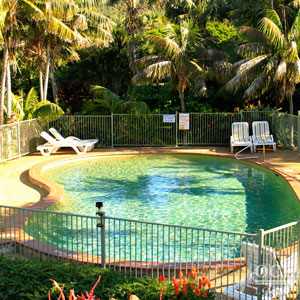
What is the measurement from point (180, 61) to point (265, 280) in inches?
670

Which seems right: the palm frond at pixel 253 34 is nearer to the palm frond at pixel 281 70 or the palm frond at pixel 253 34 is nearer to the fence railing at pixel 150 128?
the palm frond at pixel 281 70

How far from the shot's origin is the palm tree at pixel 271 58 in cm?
1900

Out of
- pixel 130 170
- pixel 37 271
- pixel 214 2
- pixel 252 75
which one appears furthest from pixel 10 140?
pixel 214 2

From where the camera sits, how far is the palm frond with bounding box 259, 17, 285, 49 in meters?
18.8

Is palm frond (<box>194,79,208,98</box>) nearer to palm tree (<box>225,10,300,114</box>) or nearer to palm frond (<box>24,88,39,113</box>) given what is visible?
palm tree (<box>225,10,300,114</box>)

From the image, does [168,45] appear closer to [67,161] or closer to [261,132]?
[261,132]

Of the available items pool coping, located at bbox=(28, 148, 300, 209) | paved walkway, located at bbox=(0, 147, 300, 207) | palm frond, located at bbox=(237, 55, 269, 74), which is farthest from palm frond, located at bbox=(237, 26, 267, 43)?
pool coping, located at bbox=(28, 148, 300, 209)

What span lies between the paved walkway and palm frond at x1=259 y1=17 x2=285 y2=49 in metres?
4.21

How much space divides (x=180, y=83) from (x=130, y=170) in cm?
694

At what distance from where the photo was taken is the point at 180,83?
73.8 ft

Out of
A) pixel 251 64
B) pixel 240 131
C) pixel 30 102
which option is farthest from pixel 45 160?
pixel 251 64

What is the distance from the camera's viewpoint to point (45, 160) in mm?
18062

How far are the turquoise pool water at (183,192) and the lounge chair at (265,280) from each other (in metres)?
4.18

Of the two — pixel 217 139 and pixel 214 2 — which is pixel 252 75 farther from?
pixel 214 2
